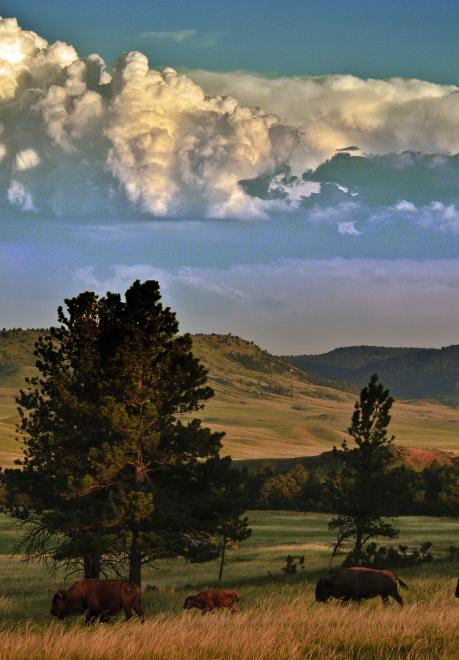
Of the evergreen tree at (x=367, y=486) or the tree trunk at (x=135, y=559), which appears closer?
the tree trunk at (x=135, y=559)

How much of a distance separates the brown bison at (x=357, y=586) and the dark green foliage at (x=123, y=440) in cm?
1302

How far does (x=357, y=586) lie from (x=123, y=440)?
16.8 metres

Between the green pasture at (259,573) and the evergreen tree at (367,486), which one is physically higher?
the evergreen tree at (367,486)

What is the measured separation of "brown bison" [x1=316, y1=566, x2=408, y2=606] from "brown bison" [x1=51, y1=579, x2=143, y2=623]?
18.6 ft

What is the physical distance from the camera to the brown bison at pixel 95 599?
23.1 metres

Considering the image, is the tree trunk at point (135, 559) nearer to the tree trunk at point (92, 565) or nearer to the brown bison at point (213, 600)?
the tree trunk at point (92, 565)

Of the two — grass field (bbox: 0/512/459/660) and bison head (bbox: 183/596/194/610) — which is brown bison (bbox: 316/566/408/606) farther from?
bison head (bbox: 183/596/194/610)

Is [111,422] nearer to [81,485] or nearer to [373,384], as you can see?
[81,485]

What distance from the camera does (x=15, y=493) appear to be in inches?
1597

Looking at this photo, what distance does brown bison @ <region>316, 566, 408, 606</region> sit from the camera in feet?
80.8

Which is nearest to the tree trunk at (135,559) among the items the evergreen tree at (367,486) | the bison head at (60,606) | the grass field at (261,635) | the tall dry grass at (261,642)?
the grass field at (261,635)

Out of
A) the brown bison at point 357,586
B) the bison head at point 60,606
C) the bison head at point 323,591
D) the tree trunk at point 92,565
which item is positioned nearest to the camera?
the bison head at point 60,606

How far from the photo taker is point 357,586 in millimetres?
24938

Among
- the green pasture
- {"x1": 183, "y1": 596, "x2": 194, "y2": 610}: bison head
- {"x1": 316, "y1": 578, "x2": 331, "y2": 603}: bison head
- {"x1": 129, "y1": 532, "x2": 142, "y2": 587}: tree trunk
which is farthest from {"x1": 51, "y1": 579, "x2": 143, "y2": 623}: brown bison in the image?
{"x1": 129, "y1": 532, "x2": 142, "y2": 587}: tree trunk
